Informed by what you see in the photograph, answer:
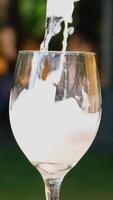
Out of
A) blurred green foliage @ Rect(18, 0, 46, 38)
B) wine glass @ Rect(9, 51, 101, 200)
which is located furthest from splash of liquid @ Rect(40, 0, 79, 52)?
blurred green foliage @ Rect(18, 0, 46, 38)

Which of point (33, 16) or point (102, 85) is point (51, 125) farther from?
point (33, 16)

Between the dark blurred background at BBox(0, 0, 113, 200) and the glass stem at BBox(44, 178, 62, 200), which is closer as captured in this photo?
the glass stem at BBox(44, 178, 62, 200)

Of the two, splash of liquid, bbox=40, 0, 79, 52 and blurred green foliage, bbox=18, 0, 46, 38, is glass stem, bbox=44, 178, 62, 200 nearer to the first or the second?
splash of liquid, bbox=40, 0, 79, 52

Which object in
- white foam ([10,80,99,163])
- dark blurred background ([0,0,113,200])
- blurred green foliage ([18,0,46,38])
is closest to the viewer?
white foam ([10,80,99,163])

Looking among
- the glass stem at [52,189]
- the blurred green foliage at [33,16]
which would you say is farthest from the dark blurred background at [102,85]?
the glass stem at [52,189]

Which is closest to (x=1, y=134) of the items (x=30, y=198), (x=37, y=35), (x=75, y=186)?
(x=37, y=35)

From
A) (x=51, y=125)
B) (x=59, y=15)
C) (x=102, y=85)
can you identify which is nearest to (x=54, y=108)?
(x=51, y=125)

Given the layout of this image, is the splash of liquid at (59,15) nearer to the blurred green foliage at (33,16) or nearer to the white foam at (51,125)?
the white foam at (51,125)
